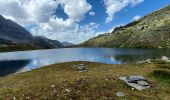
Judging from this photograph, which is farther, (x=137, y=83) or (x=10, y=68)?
(x=10, y=68)

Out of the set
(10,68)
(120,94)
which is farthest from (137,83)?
(10,68)

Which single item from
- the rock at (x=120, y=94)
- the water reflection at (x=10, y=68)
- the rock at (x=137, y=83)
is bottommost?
the water reflection at (x=10, y=68)

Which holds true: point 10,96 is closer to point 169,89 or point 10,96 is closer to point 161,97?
point 161,97

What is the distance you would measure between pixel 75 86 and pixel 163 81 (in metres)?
10.9

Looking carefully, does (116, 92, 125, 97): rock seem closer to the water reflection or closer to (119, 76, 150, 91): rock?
(119, 76, 150, 91): rock

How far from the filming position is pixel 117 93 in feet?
71.9

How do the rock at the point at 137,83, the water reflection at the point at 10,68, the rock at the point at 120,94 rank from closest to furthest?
the rock at the point at 120,94, the rock at the point at 137,83, the water reflection at the point at 10,68

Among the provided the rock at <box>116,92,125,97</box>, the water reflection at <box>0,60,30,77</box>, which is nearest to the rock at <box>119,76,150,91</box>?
the rock at <box>116,92,125,97</box>

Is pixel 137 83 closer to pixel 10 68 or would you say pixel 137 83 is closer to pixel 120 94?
pixel 120 94

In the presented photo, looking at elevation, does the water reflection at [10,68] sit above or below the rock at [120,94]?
below

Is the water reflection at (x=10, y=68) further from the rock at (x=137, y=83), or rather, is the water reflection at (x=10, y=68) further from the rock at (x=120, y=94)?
the rock at (x=120, y=94)

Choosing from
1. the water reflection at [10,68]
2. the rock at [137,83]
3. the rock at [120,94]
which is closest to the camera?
the rock at [120,94]

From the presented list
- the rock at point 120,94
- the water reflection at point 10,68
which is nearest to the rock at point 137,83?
the rock at point 120,94

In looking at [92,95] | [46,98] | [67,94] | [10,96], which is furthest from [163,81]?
[10,96]
